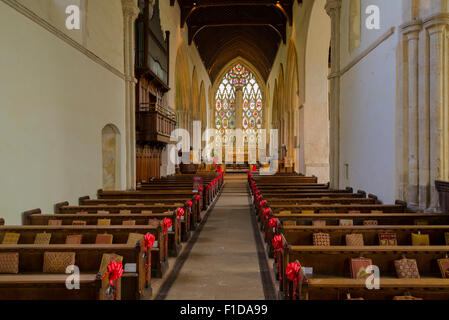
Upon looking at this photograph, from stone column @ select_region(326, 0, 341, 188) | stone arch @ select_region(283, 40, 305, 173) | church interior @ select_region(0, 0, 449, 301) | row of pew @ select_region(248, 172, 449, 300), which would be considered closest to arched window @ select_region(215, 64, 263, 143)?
stone arch @ select_region(283, 40, 305, 173)

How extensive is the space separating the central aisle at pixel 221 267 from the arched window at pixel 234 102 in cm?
2620

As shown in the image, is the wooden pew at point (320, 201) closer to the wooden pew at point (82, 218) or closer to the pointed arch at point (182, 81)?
the wooden pew at point (82, 218)

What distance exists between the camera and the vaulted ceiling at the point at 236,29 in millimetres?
18469

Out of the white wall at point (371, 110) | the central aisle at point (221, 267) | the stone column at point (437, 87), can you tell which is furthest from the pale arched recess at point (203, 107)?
the stone column at point (437, 87)

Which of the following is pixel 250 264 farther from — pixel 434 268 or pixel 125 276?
pixel 434 268

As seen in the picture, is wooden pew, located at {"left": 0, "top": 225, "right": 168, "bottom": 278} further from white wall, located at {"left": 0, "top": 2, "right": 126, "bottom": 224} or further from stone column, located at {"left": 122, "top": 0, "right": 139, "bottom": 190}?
stone column, located at {"left": 122, "top": 0, "right": 139, "bottom": 190}

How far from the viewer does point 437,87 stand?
5582mm

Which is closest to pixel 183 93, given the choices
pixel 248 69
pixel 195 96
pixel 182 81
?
pixel 182 81

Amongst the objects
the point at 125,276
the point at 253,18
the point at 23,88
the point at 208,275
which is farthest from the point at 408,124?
the point at 253,18

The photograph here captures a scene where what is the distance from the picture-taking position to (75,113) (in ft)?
23.8

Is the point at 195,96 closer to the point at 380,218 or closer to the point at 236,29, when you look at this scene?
the point at 236,29

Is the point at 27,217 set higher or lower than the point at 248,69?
lower

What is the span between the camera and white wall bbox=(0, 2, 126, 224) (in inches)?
203

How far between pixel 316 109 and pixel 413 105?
9236 millimetres
